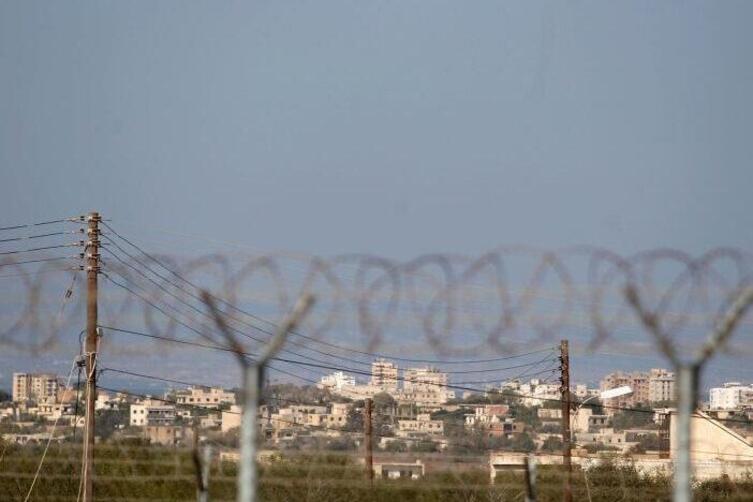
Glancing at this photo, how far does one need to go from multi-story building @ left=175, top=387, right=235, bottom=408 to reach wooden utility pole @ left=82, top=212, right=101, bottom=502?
14.8 ft

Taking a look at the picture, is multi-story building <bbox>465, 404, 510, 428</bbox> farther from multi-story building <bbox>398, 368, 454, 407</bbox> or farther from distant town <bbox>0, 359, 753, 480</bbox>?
multi-story building <bbox>398, 368, 454, 407</bbox>

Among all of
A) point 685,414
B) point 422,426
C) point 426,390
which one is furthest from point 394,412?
point 685,414

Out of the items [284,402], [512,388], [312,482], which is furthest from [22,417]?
[512,388]

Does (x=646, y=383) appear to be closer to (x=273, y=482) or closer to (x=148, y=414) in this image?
(x=273, y=482)

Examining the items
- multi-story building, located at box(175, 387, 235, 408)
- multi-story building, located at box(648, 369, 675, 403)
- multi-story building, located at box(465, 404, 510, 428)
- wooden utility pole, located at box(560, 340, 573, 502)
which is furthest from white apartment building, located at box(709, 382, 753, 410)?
multi-story building, located at box(175, 387, 235, 408)

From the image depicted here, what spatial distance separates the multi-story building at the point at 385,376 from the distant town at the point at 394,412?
0.06 m

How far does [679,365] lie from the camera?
7.41 meters

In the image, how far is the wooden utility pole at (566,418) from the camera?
30250 millimetres

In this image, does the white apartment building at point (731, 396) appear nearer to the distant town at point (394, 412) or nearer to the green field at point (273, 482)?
the distant town at point (394, 412)

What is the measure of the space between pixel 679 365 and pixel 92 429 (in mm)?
21378

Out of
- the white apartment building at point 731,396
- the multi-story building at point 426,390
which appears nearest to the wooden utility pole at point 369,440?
the multi-story building at point 426,390

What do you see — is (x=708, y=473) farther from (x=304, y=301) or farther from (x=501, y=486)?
(x=304, y=301)

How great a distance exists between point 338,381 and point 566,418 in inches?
215

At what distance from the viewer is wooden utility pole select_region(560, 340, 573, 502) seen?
99.2 feet
